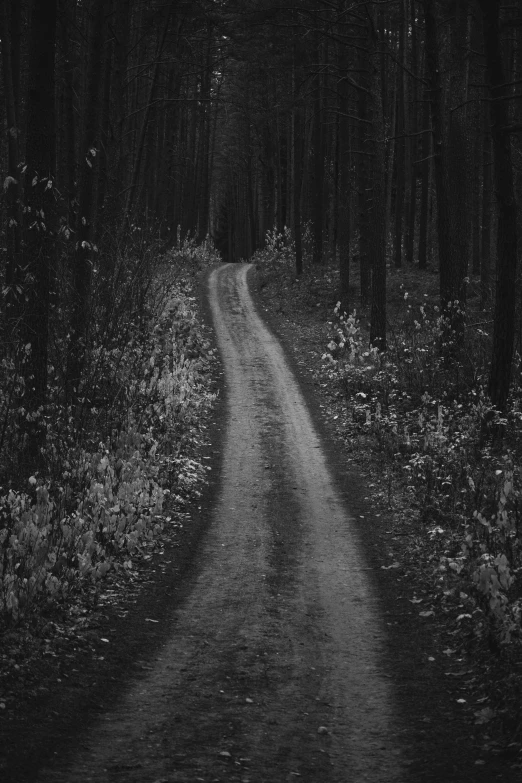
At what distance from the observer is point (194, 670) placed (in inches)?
246

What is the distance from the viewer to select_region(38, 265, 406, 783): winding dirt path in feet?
15.7

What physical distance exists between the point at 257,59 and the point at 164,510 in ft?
80.2

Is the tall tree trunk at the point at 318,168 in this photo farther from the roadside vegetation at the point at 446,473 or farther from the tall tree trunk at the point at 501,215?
the tall tree trunk at the point at 501,215

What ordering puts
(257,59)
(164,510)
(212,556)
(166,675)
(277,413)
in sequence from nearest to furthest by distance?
(166,675)
(212,556)
(164,510)
(277,413)
(257,59)

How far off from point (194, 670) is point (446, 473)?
233 inches

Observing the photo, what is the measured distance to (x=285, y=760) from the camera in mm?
4840

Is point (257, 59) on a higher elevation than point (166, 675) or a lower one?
higher

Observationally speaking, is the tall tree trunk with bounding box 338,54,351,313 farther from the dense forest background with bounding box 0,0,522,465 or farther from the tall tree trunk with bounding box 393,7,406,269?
the tall tree trunk with bounding box 393,7,406,269

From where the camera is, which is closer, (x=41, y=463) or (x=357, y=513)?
(x=41, y=463)

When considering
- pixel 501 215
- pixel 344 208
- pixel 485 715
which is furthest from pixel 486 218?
pixel 485 715

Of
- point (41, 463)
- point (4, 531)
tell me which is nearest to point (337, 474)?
point (41, 463)

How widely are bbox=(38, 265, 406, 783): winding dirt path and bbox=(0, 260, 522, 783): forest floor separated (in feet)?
0.17

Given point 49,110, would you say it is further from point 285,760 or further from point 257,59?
point 257,59

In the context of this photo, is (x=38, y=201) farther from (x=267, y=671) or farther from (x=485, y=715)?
(x=485, y=715)
